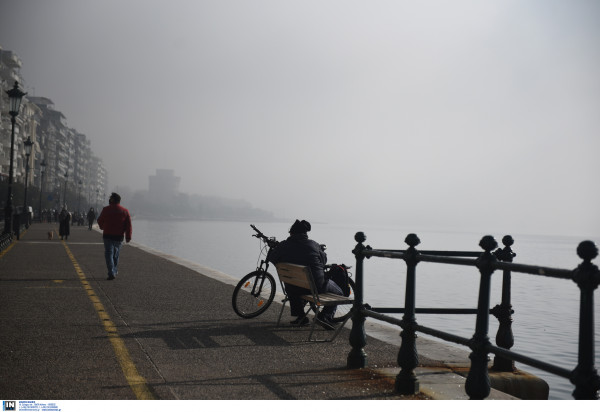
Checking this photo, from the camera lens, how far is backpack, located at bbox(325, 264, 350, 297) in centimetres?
888

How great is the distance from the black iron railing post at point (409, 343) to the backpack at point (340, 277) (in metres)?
3.29

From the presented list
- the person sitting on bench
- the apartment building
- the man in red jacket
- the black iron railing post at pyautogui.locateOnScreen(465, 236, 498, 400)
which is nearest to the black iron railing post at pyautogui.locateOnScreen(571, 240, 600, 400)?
the black iron railing post at pyautogui.locateOnScreen(465, 236, 498, 400)

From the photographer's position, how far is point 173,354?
22.0 ft

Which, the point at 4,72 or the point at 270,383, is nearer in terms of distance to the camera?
the point at 270,383

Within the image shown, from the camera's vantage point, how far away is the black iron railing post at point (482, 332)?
4.53 metres

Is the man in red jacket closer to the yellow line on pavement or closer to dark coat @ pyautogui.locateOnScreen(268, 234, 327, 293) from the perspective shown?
the yellow line on pavement

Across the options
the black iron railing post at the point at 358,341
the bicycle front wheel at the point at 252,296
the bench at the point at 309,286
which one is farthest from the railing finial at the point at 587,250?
the bicycle front wheel at the point at 252,296

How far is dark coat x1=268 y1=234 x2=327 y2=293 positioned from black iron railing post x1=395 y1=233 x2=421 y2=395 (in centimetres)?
302

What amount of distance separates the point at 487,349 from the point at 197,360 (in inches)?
117

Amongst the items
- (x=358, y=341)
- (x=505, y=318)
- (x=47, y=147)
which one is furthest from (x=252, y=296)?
(x=47, y=147)

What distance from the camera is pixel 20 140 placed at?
3984 inches

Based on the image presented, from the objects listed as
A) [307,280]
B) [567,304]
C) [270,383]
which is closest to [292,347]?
[307,280]
